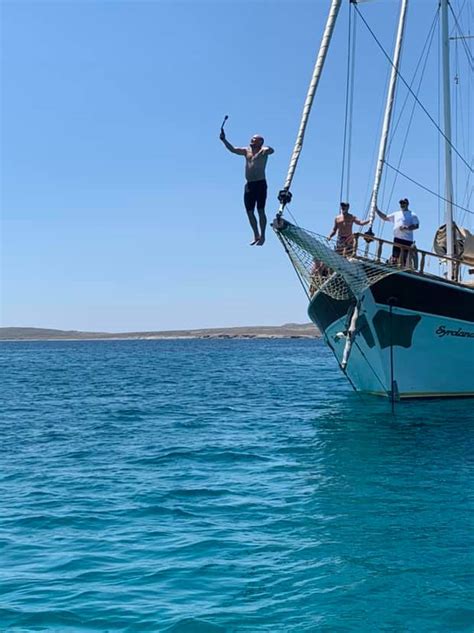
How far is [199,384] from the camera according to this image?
126ft

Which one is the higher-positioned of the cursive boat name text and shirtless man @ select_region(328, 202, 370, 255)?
shirtless man @ select_region(328, 202, 370, 255)

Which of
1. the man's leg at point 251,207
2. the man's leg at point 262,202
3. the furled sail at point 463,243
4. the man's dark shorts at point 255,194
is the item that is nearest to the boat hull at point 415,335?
the furled sail at point 463,243

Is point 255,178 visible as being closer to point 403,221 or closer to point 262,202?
point 262,202

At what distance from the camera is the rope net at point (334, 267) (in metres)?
17.2

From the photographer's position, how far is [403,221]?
20.2 metres

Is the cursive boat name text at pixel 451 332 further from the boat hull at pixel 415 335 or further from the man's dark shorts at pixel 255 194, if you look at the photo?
the man's dark shorts at pixel 255 194

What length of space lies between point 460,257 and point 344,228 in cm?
640

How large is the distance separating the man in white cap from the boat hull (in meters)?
0.72

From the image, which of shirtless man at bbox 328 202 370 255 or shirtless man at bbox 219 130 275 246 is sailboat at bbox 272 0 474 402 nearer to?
shirtless man at bbox 328 202 370 255

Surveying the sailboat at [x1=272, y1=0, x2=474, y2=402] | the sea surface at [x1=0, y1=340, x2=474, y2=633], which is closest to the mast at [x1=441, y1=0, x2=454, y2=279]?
the sailboat at [x1=272, y1=0, x2=474, y2=402]

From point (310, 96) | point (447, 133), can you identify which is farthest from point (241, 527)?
point (447, 133)

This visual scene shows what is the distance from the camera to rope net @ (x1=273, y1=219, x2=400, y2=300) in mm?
17172

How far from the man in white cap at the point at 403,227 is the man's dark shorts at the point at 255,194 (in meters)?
8.74

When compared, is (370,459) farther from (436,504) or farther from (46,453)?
(46,453)
